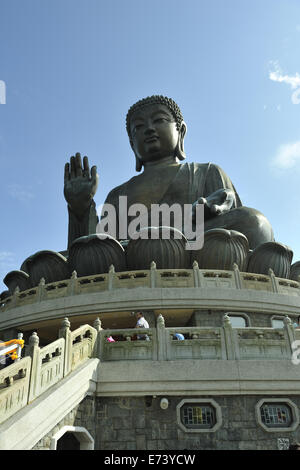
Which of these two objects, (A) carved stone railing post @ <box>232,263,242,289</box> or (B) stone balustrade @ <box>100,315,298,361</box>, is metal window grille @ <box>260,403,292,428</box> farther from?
(A) carved stone railing post @ <box>232,263,242,289</box>

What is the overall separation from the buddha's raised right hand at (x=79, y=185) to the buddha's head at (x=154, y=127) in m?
3.92

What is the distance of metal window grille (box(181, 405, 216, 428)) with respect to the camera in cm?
565

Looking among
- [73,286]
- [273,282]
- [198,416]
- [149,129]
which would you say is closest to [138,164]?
[149,129]

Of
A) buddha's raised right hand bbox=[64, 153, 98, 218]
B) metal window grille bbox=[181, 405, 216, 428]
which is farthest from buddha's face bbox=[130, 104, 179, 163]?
metal window grille bbox=[181, 405, 216, 428]

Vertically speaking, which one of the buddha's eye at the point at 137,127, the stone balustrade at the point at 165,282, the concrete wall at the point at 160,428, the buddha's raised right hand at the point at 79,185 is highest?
the buddha's eye at the point at 137,127

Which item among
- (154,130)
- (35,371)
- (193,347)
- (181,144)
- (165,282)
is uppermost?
(181,144)

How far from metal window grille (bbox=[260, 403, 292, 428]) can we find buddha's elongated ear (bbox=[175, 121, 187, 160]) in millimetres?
12503

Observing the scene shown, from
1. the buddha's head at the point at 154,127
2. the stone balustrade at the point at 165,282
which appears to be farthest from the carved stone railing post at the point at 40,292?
the buddha's head at the point at 154,127

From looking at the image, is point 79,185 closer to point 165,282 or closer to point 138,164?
point 138,164

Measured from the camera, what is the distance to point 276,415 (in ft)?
18.9

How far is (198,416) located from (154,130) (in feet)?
40.6

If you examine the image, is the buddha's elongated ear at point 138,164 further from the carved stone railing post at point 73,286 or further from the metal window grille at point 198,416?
the metal window grille at point 198,416

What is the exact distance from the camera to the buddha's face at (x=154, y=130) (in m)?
16.3
